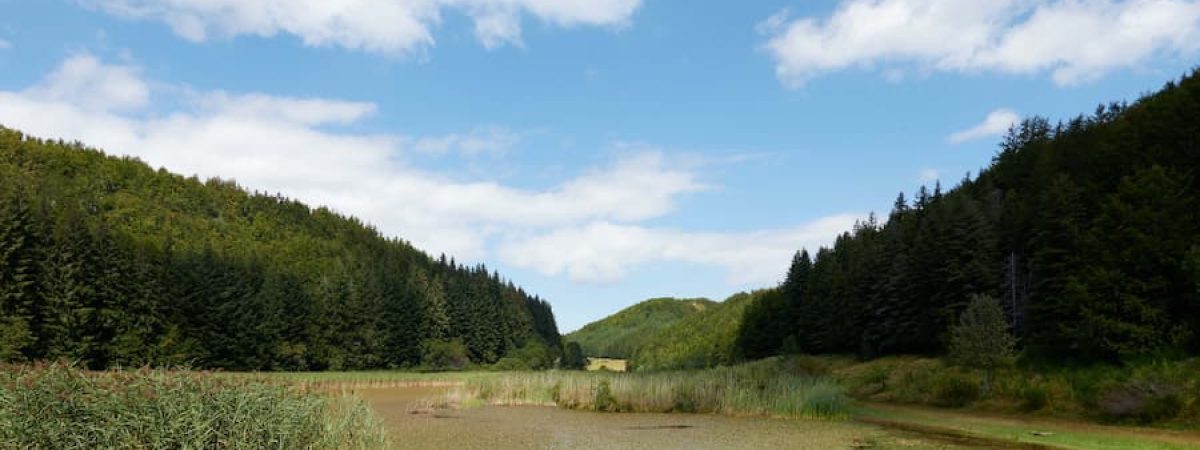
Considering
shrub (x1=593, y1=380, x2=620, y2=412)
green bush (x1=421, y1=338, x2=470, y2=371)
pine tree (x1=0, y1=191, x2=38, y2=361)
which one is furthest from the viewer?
green bush (x1=421, y1=338, x2=470, y2=371)

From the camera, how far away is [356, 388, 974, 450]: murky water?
18469 millimetres

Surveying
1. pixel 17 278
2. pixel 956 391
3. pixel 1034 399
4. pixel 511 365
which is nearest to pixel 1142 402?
pixel 1034 399

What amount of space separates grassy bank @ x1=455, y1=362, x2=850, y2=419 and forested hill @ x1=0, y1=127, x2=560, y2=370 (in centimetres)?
1705

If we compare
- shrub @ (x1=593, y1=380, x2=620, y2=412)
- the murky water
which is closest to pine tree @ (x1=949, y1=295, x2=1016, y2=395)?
the murky water

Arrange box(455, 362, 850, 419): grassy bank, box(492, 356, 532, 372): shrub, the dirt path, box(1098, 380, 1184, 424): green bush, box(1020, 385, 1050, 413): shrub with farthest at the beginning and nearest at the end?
box(492, 356, 532, 372): shrub, box(1020, 385, 1050, 413): shrub, box(455, 362, 850, 419): grassy bank, box(1098, 380, 1184, 424): green bush, the dirt path

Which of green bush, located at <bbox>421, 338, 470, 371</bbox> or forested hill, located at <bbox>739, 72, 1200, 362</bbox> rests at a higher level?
forested hill, located at <bbox>739, 72, 1200, 362</bbox>

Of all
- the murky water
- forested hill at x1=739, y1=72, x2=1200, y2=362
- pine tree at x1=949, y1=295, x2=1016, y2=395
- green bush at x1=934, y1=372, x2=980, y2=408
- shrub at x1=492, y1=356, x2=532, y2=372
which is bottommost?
shrub at x1=492, y1=356, x2=532, y2=372

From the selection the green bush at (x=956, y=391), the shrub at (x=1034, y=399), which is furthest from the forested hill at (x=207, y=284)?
the green bush at (x=956, y=391)

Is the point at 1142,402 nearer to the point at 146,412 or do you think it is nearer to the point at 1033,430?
the point at 1033,430

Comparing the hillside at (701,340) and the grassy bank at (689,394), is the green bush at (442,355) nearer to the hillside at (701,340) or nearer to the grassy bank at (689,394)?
the hillside at (701,340)

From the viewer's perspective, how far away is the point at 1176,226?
107 ft

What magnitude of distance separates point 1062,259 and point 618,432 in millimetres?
31419

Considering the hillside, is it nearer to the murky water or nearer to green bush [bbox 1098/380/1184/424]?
green bush [bbox 1098/380/1184/424]

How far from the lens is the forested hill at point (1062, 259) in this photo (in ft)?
108
